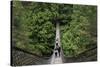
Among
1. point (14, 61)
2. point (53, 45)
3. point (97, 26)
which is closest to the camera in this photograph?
point (14, 61)

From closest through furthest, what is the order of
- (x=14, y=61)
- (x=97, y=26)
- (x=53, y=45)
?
(x=14, y=61) → (x=53, y=45) → (x=97, y=26)

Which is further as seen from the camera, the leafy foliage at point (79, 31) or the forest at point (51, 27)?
the leafy foliage at point (79, 31)

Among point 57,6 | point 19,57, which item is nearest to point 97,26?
point 57,6

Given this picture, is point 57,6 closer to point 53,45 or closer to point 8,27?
point 53,45

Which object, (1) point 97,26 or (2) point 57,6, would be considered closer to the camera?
(2) point 57,6

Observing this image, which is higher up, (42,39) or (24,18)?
(24,18)

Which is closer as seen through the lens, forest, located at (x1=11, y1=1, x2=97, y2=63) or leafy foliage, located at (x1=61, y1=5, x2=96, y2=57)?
forest, located at (x1=11, y1=1, x2=97, y2=63)

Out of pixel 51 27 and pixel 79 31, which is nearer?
pixel 51 27

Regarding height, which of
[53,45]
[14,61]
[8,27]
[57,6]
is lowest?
[14,61]
